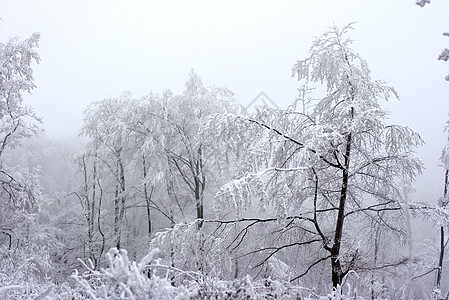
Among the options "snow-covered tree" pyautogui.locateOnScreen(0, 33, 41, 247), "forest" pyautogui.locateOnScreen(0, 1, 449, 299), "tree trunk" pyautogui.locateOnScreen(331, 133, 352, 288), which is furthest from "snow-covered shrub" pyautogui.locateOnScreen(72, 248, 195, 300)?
"snow-covered tree" pyautogui.locateOnScreen(0, 33, 41, 247)

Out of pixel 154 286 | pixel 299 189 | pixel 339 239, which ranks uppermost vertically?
pixel 299 189

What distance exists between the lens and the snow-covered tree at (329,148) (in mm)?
4312

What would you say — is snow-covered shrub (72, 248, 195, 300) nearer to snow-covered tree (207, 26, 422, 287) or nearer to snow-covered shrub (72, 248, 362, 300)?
snow-covered shrub (72, 248, 362, 300)

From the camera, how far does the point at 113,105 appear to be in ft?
38.6

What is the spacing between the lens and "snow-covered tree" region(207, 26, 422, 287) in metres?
4.31

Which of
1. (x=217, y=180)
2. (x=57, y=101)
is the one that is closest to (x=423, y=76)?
(x=57, y=101)

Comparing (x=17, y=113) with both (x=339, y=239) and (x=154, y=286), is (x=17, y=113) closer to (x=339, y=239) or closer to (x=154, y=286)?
(x=154, y=286)

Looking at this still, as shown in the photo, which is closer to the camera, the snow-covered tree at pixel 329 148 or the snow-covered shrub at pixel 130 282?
the snow-covered shrub at pixel 130 282

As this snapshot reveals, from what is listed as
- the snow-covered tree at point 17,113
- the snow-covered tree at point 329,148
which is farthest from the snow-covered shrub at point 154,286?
the snow-covered tree at point 17,113

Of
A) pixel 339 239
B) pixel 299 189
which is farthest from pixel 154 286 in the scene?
pixel 339 239

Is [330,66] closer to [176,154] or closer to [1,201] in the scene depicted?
[176,154]

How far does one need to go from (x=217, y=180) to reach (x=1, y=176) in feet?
19.6

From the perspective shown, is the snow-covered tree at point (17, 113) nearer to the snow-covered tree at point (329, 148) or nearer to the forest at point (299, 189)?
the forest at point (299, 189)

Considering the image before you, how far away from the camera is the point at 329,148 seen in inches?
173
